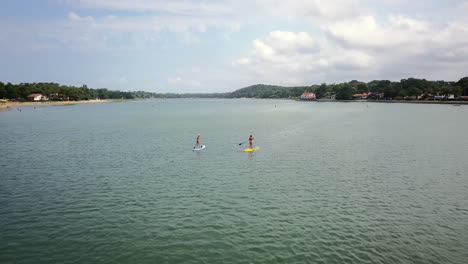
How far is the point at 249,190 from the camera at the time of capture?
2812 centimetres

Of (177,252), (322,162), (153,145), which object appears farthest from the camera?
(153,145)

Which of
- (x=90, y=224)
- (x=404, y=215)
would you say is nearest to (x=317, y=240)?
(x=404, y=215)

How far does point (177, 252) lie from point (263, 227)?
232 inches

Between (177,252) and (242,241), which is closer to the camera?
(177,252)

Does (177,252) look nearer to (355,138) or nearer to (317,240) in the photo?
(317,240)

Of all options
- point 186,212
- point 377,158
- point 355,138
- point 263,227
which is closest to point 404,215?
point 263,227

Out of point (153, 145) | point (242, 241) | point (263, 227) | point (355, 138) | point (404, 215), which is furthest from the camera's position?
point (355, 138)

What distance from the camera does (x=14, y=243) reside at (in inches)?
727

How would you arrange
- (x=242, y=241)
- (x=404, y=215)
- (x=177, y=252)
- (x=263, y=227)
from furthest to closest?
(x=404, y=215) → (x=263, y=227) → (x=242, y=241) → (x=177, y=252)

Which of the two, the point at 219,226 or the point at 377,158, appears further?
the point at 377,158

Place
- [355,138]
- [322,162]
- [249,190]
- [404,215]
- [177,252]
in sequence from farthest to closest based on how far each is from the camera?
[355,138] → [322,162] → [249,190] → [404,215] → [177,252]

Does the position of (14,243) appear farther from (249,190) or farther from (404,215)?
(404,215)

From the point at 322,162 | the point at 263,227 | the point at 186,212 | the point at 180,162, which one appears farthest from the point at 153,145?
the point at 263,227

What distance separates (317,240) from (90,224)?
14.7 meters
